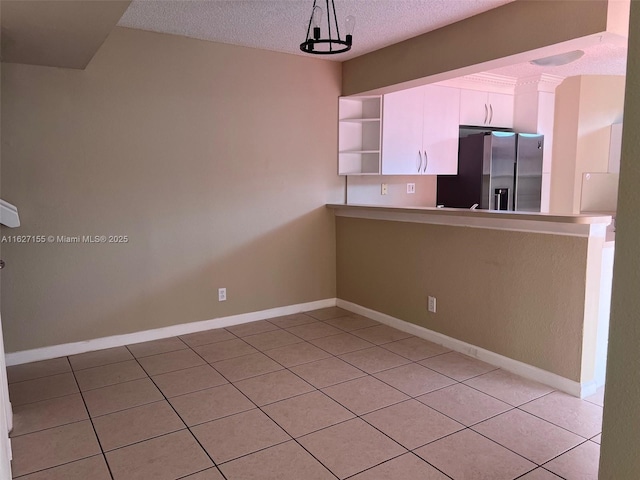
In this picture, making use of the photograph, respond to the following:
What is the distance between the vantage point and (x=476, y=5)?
3.00m

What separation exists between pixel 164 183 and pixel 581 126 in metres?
4.38

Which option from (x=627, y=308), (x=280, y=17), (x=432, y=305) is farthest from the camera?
(x=432, y=305)

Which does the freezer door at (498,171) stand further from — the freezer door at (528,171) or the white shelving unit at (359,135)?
the white shelving unit at (359,135)

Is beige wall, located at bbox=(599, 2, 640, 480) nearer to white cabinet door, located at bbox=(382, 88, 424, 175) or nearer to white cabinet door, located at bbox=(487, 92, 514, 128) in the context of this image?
white cabinet door, located at bbox=(382, 88, 424, 175)

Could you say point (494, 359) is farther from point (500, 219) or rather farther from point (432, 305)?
point (500, 219)

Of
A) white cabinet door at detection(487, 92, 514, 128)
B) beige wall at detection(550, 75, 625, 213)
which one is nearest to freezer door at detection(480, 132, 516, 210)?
white cabinet door at detection(487, 92, 514, 128)

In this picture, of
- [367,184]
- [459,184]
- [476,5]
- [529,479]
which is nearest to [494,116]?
[459,184]

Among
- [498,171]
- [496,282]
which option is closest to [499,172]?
[498,171]

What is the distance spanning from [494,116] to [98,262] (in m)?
4.31

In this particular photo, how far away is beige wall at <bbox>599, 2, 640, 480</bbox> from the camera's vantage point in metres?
0.89

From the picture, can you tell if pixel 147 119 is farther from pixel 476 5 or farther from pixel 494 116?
pixel 494 116

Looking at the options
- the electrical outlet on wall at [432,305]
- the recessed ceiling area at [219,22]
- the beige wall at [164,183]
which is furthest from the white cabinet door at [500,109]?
the electrical outlet on wall at [432,305]

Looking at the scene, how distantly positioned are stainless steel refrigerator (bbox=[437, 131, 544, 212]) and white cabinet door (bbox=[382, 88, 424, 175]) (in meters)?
0.61

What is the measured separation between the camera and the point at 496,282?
320cm
